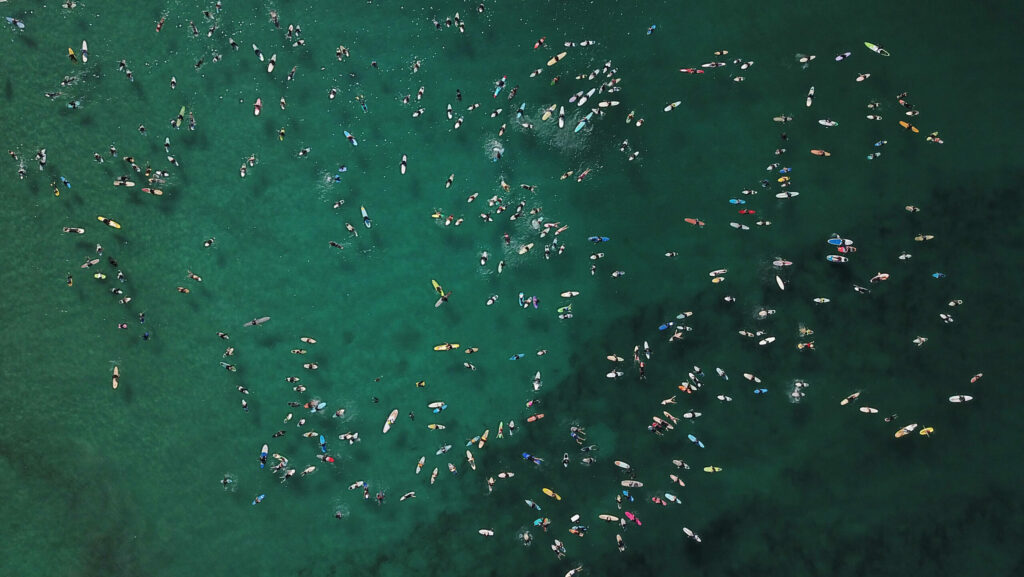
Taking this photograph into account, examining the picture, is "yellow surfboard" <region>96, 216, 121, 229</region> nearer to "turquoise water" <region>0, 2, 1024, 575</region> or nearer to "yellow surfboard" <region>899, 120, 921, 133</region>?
"turquoise water" <region>0, 2, 1024, 575</region>

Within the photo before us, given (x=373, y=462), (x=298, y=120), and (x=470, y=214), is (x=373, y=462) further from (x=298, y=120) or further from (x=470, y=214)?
(x=298, y=120)

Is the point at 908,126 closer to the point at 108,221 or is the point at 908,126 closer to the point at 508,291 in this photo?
the point at 508,291

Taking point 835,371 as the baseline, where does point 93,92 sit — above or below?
above

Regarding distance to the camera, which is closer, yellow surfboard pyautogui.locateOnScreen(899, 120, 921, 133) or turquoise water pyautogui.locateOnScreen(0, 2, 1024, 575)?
yellow surfboard pyautogui.locateOnScreen(899, 120, 921, 133)

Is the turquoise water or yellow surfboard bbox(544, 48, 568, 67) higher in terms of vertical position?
yellow surfboard bbox(544, 48, 568, 67)

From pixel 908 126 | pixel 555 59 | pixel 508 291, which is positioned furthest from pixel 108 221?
pixel 908 126

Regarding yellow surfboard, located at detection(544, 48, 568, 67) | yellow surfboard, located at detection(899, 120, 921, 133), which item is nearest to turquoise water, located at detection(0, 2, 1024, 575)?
yellow surfboard, located at detection(544, 48, 568, 67)

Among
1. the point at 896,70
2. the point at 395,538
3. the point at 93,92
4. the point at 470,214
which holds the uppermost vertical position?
the point at 93,92

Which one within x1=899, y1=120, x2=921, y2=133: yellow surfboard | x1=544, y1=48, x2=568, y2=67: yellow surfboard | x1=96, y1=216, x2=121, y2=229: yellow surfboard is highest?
x1=96, y1=216, x2=121, y2=229: yellow surfboard

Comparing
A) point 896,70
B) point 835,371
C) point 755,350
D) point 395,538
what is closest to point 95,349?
point 395,538
